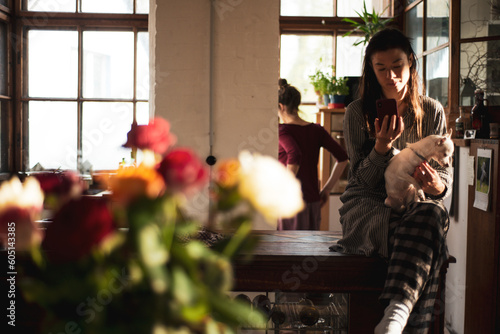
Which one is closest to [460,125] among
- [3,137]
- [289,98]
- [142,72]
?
[289,98]

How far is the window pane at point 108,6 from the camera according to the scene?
4.55 meters

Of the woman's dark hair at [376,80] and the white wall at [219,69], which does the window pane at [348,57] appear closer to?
the white wall at [219,69]

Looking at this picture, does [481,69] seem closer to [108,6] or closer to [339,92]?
[339,92]

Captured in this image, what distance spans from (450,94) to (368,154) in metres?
1.63

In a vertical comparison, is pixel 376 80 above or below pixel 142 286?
above

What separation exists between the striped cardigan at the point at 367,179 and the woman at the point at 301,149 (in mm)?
1058

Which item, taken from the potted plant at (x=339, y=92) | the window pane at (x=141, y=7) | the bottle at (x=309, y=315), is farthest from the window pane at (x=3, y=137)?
the bottle at (x=309, y=315)

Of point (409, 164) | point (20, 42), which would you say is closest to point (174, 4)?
point (409, 164)

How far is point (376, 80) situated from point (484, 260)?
114cm

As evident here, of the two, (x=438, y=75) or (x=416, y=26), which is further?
(x=416, y=26)

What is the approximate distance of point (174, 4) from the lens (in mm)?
2850

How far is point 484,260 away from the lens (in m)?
2.54

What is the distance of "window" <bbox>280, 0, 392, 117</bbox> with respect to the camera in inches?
187

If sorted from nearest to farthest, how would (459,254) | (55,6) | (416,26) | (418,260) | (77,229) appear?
(77,229), (418,260), (459,254), (416,26), (55,6)
